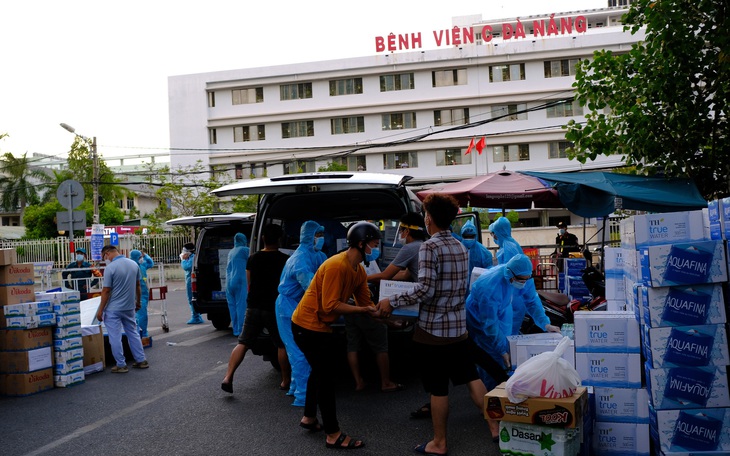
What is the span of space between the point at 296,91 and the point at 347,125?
4.74 meters

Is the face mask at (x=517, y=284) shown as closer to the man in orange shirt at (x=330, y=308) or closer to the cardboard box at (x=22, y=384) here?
the man in orange shirt at (x=330, y=308)

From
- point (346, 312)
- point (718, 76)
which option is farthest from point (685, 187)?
point (346, 312)

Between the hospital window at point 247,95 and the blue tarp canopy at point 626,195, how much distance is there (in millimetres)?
41725

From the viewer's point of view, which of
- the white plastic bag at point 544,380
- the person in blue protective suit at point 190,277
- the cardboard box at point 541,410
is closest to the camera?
the cardboard box at point 541,410

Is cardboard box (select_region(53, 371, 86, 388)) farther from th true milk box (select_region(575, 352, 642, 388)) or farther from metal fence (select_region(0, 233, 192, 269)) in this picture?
metal fence (select_region(0, 233, 192, 269))

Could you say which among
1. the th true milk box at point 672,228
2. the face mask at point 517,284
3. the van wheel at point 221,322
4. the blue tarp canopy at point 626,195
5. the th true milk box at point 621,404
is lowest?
the van wheel at point 221,322

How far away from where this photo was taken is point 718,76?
928cm

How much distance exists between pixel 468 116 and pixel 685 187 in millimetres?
37553

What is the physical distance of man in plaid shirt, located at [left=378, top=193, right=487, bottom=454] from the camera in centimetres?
468

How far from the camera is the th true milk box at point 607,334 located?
475 centimetres

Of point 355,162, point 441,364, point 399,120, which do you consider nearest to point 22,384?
point 441,364

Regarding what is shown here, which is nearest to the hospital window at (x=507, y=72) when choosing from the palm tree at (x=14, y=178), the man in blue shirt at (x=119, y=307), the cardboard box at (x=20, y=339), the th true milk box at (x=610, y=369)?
the palm tree at (x=14, y=178)

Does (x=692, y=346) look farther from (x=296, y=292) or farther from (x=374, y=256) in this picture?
(x=374, y=256)

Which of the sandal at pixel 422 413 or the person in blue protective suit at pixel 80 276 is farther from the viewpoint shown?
the person in blue protective suit at pixel 80 276
